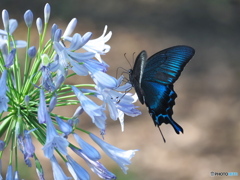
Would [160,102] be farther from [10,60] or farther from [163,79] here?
[10,60]

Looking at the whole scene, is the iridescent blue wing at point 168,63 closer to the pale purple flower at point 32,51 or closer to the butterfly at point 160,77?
the butterfly at point 160,77

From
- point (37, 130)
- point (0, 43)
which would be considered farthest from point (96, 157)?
point (0, 43)

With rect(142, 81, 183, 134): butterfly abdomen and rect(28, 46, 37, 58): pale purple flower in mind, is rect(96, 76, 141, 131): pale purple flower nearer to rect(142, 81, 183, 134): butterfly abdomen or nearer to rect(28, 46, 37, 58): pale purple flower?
rect(142, 81, 183, 134): butterfly abdomen

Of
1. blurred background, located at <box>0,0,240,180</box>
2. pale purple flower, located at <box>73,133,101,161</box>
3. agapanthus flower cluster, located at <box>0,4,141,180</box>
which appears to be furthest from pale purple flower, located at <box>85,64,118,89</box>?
blurred background, located at <box>0,0,240,180</box>

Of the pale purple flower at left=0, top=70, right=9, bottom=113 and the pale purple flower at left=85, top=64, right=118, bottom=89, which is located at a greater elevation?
the pale purple flower at left=85, top=64, right=118, bottom=89

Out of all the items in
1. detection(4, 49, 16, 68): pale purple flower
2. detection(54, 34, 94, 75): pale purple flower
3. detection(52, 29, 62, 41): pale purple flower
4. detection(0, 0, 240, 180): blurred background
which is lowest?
detection(4, 49, 16, 68): pale purple flower

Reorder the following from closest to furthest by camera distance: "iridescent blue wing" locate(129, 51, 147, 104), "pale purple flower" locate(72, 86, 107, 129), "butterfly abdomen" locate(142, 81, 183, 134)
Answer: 1. "pale purple flower" locate(72, 86, 107, 129)
2. "iridescent blue wing" locate(129, 51, 147, 104)
3. "butterfly abdomen" locate(142, 81, 183, 134)

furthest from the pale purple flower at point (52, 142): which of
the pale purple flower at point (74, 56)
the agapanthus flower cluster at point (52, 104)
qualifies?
the pale purple flower at point (74, 56)
